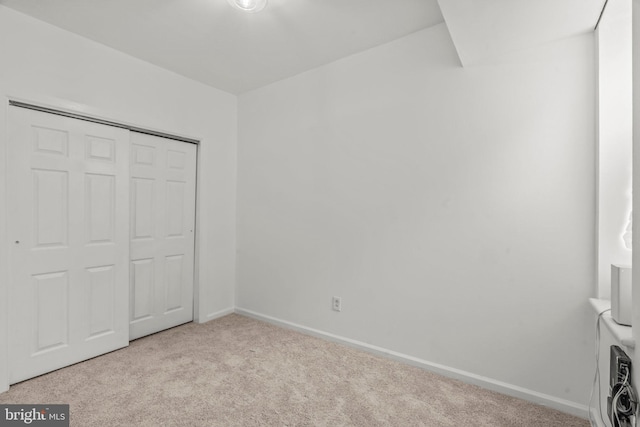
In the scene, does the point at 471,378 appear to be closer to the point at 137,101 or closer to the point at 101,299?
the point at 101,299

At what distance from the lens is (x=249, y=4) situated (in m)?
1.89

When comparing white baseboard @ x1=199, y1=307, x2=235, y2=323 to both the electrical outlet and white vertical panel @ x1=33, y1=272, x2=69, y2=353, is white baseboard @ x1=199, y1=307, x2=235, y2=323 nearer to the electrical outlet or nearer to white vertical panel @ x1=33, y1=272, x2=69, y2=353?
white vertical panel @ x1=33, y1=272, x2=69, y2=353

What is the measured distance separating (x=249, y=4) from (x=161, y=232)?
2.13m

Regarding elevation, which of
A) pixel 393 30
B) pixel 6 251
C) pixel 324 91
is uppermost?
pixel 393 30

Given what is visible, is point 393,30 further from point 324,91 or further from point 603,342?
point 603,342

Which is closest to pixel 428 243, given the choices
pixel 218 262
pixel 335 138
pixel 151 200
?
pixel 335 138

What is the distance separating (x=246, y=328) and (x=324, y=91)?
2.39 m

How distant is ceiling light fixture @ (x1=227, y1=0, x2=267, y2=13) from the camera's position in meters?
1.88

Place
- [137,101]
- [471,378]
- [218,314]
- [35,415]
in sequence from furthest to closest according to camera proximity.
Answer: [218,314], [137,101], [471,378], [35,415]

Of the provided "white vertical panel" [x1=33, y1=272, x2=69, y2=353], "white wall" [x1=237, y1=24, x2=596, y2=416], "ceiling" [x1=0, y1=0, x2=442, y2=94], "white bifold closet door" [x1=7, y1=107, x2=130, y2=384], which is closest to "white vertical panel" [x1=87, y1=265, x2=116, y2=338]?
"white bifold closet door" [x1=7, y1=107, x2=130, y2=384]

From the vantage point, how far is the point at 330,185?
274cm

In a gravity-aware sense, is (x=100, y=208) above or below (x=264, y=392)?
above

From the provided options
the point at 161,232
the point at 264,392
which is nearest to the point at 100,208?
the point at 161,232

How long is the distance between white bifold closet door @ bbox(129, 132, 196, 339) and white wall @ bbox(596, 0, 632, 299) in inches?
128
